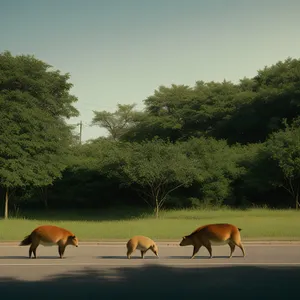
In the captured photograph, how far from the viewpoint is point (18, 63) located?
38.0m

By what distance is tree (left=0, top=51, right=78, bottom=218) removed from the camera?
33.2 meters

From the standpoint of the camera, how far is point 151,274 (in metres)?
10.8

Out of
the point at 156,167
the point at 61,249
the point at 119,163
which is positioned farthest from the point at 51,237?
the point at 119,163

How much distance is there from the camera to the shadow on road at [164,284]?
868 cm

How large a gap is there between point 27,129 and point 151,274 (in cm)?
2583

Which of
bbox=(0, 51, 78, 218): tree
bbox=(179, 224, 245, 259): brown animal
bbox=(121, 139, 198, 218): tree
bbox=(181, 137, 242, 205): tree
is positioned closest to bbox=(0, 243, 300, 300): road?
bbox=(179, 224, 245, 259): brown animal

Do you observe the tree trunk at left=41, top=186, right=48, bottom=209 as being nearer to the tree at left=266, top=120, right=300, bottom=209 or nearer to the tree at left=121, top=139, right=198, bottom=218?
the tree at left=121, top=139, right=198, bottom=218

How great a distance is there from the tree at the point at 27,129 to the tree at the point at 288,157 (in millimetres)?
16806

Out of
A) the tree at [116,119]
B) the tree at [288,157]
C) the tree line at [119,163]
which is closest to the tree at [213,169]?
the tree line at [119,163]

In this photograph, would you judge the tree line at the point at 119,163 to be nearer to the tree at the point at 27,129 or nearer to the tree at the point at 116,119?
the tree at the point at 27,129

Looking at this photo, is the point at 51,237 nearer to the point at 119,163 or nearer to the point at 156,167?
the point at 156,167

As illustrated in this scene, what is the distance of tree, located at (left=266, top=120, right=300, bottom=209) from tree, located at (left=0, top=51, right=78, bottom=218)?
55.1ft

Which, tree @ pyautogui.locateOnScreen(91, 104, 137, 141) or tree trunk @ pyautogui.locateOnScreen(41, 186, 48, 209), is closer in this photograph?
tree trunk @ pyautogui.locateOnScreen(41, 186, 48, 209)

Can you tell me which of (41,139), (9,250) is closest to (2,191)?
(41,139)
